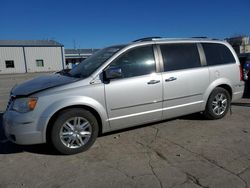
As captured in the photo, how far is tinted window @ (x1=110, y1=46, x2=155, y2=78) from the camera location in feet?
15.6

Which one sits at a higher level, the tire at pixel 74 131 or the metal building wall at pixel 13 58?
the metal building wall at pixel 13 58

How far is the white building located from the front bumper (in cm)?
4775

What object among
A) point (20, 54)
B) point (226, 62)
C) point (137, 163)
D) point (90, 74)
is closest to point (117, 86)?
point (90, 74)

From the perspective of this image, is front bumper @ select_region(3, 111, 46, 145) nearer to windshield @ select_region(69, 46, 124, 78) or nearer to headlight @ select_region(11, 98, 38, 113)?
headlight @ select_region(11, 98, 38, 113)

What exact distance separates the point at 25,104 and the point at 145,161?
2007 millimetres

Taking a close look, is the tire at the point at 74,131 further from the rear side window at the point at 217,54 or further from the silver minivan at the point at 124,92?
the rear side window at the point at 217,54

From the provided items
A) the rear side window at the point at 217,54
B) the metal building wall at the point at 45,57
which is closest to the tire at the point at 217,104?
the rear side window at the point at 217,54

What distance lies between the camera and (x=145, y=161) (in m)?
3.95

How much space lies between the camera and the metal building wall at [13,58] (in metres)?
47.9

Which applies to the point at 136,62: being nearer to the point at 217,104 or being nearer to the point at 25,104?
the point at 25,104

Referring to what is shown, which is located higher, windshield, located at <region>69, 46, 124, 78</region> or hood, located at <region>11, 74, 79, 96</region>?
windshield, located at <region>69, 46, 124, 78</region>

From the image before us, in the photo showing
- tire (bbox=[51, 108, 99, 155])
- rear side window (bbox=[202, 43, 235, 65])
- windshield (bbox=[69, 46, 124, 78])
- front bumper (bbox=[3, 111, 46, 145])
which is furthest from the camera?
rear side window (bbox=[202, 43, 235, 65])

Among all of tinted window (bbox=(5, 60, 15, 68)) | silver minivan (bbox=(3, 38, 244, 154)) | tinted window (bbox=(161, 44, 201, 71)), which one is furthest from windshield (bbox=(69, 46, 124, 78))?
tinted window (bbox=(5, 60, 15, 68))

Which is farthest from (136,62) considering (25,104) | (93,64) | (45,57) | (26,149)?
(45,57)
